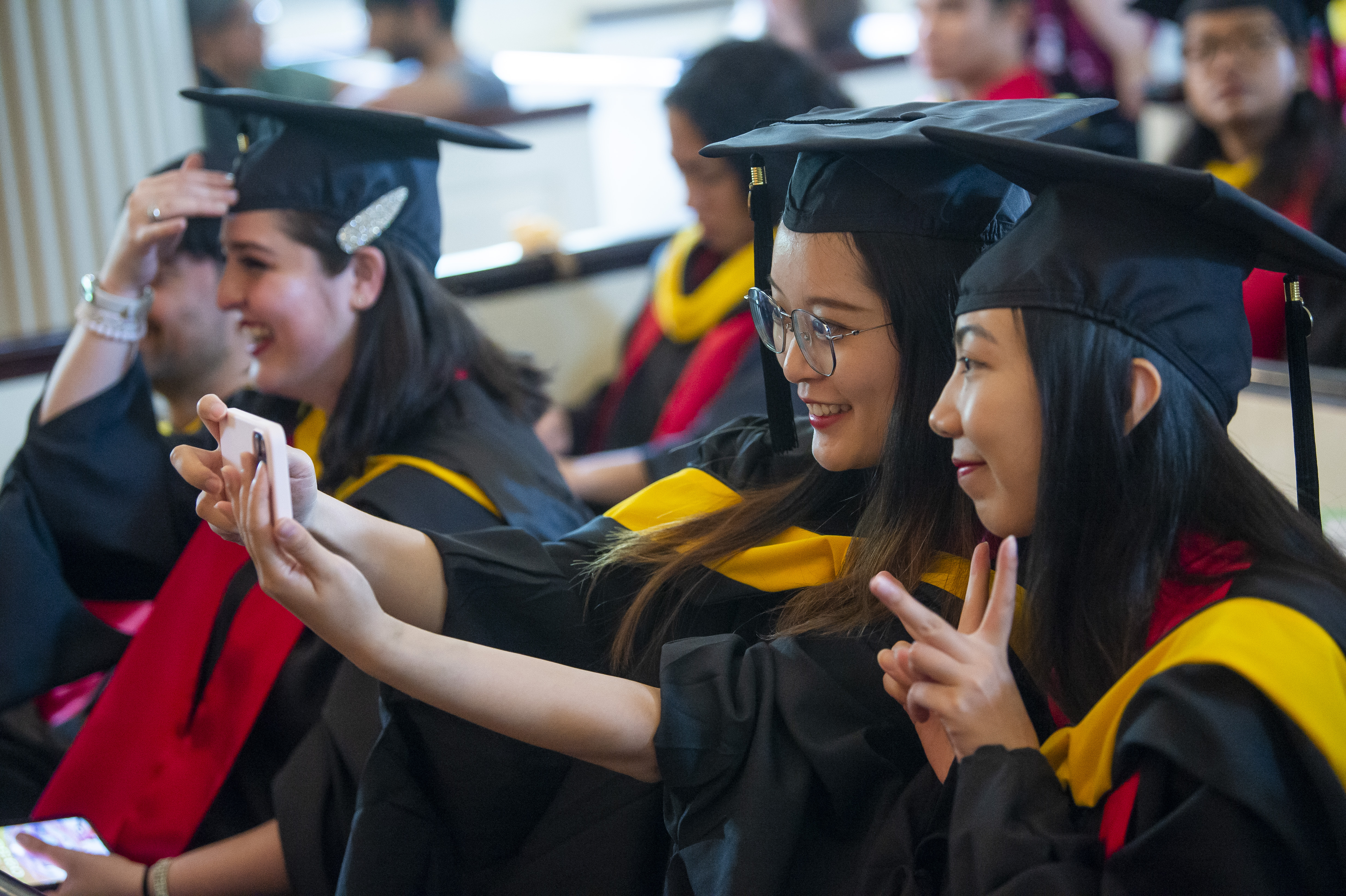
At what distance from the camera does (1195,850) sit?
0.97 m

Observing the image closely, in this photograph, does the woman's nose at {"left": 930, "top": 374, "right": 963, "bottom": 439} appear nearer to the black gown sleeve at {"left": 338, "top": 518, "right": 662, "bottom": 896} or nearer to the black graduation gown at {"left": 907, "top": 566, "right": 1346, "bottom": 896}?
the black graduation gown at {"left": 907, "top": 566, "right": 1346, "bottom": 896}

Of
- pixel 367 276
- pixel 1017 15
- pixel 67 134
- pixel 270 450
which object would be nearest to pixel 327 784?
pixel 270 450

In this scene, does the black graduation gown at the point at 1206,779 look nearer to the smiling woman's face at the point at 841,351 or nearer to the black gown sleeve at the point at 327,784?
the smiling woman's face at the point at 841,351

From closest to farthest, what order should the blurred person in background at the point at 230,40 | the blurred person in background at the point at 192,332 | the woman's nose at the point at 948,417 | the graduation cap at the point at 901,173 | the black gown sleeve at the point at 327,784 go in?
the woman's nose at the point at 948,417
the graduation cap at the point at 901,173
the black gown sleeve at the point at 327,784
the blurred person in background at the point at 192,332
the blurred person in background at the point at 230,40

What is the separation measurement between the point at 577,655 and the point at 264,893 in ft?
2.02

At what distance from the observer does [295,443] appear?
2197mm

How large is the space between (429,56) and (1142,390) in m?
4.66

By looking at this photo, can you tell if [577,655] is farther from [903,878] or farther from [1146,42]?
[1146,42]

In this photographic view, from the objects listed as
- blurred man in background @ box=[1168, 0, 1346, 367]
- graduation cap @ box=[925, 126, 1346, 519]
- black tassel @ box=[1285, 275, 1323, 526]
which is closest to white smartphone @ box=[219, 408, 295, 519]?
graduation cap @ box=[925, 126, 1346, 519]

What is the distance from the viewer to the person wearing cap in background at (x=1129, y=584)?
98cm

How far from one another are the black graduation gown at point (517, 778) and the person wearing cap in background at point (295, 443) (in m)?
0.19

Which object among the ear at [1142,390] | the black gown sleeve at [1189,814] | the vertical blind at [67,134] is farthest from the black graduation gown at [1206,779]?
the vertical blind at [67,134]

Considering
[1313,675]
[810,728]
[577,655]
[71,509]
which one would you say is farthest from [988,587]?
[71,509]

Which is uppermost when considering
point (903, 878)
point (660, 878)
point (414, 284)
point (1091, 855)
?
point (414, 284)
